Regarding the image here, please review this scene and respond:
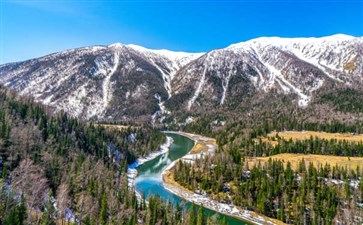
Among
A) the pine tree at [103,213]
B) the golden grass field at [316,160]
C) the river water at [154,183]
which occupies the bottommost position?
the river water at [154,183]

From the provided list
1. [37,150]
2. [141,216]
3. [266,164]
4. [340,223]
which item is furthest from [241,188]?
[37,150]

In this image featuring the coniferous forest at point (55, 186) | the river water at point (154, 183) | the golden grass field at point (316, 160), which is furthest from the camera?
the golden grass field at point (316, 160)

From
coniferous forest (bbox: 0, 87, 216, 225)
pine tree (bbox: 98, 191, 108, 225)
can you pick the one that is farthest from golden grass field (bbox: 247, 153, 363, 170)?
pine tree (bbox: 98, 191, 108, 225)

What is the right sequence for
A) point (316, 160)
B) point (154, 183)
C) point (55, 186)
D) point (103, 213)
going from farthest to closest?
point (316, 160), point (154, 183), point (55, 186), point (103, 213)

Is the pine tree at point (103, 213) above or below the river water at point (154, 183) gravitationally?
above

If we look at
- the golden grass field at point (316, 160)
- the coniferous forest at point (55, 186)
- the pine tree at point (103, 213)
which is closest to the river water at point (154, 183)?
the coniferous forest at point (55, 186)

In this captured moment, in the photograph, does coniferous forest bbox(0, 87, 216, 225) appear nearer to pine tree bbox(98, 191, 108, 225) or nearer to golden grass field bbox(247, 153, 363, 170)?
pine tree bbox(98, 191, 108, 225)

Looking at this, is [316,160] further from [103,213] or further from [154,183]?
[103,213]

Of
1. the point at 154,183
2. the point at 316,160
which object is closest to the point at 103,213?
the point at 154,183

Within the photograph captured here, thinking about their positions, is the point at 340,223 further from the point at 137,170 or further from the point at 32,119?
the point at 32,119

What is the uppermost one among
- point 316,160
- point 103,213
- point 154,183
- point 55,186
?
point 316,160

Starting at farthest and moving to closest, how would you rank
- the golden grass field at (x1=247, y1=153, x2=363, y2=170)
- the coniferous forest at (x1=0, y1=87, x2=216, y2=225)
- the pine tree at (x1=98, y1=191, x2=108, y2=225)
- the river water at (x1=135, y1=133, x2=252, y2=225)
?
1. the golden grass field at (x1=247, y1=153, x2=363, y2=170)
2. the river water at (x1=135, y1=133, x2=252, y2=225)
3. the pine tree at (x1=98, y1=191, x2=108, y2=225)
4. the coniferous forest at (x1=0, y1=87, x2=216, y2=225)

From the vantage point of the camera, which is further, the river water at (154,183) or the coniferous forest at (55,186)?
the river water at (154,183)

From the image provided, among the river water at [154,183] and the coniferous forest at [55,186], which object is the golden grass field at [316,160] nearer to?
the river water at [154,183]
